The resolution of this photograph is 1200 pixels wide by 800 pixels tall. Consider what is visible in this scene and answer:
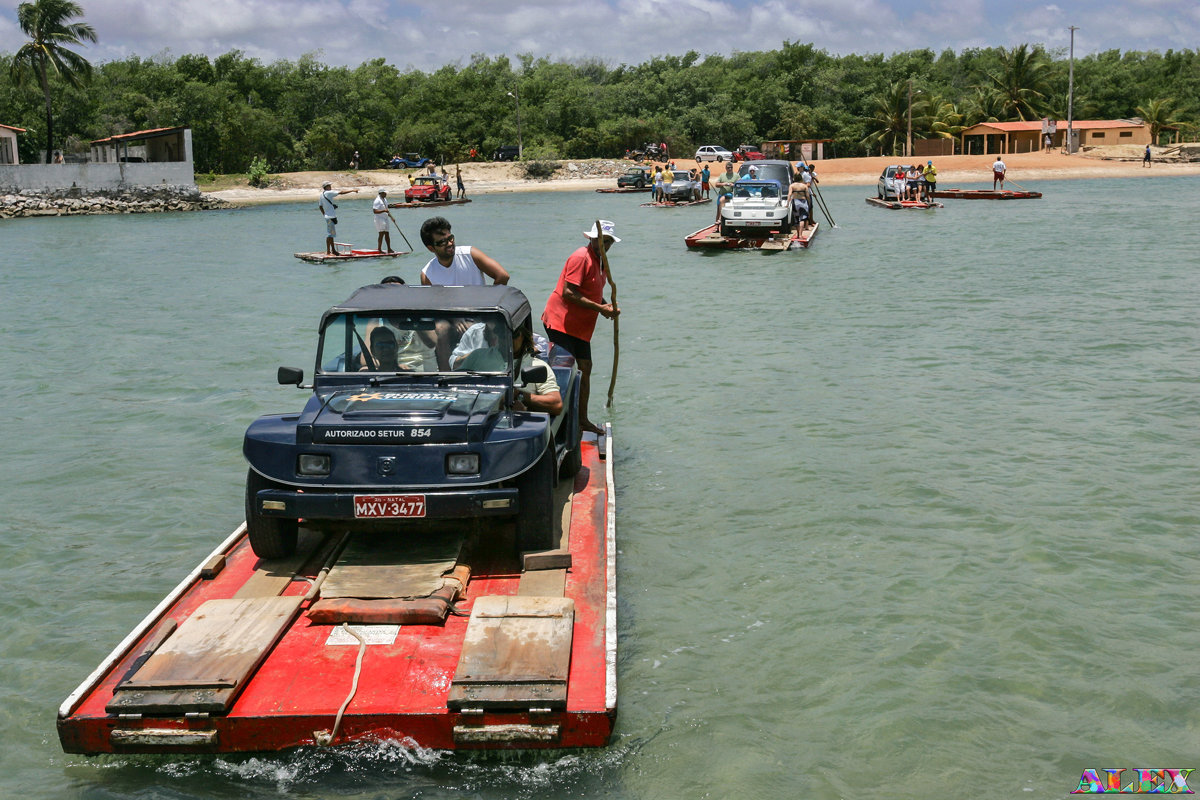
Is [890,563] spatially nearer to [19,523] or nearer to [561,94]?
[19,523]

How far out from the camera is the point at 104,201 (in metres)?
63.0

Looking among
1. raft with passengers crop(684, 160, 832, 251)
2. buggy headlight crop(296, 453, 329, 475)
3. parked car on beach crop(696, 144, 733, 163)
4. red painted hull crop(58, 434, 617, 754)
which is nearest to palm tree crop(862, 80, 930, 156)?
parked car on beach crop(696, 144, 733, 163)

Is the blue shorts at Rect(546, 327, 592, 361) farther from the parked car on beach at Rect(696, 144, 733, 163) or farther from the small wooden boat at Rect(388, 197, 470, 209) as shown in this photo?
the parked car on beach at Rect(696, 144, 733, 163)

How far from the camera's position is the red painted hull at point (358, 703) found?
15.9 ft

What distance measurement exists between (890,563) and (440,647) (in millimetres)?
3764

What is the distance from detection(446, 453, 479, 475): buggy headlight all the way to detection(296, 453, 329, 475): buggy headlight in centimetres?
68

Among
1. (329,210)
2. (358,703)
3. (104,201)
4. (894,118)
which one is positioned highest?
(894,118)

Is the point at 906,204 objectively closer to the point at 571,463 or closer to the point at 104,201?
the point at 571,463

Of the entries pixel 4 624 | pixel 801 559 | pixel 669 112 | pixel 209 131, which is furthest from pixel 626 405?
pixel 669 112

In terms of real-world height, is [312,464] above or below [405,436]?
below

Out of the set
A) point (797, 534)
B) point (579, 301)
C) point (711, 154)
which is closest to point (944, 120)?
point (711, 154)

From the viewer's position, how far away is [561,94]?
95.8 meters

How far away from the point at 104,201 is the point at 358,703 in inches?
2568

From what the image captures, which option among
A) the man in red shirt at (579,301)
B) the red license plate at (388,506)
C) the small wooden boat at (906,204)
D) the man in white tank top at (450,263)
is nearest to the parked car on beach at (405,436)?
the red license plate at (388,506)
